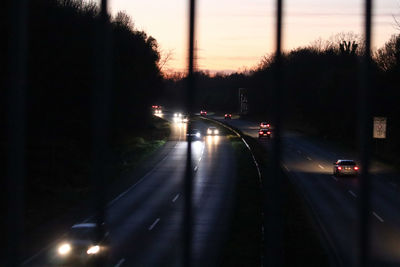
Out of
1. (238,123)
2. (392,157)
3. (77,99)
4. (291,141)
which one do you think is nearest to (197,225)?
(77,99)

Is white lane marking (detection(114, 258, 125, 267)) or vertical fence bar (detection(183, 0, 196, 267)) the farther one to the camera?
white lane marking (detection(114, 258, 125, 267))

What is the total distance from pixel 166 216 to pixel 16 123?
14.9m

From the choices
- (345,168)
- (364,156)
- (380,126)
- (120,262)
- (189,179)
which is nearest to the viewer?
(364,156)

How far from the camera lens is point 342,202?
2073 centimetres

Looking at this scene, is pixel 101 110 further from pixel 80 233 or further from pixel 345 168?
pixel 345 168

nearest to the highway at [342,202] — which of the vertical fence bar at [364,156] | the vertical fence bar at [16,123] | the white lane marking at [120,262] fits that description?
the vertical fence bar at [364,156]

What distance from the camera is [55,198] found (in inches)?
772

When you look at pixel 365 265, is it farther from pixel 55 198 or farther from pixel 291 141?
pixel 291 141

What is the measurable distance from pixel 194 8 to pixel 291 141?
45.3m

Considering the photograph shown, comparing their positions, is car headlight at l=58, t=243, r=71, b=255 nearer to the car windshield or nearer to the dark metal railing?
the car windshield

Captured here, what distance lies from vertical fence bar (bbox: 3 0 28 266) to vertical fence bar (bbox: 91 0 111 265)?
382 millimetres

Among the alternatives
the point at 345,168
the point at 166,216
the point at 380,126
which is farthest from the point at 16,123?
the point at 345,168

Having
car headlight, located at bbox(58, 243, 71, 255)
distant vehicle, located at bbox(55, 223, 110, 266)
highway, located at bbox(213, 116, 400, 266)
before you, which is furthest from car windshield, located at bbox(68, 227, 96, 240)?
highway, located at bbox(213, 116, 400, 266)

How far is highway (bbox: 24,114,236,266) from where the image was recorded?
1196 centimetres
